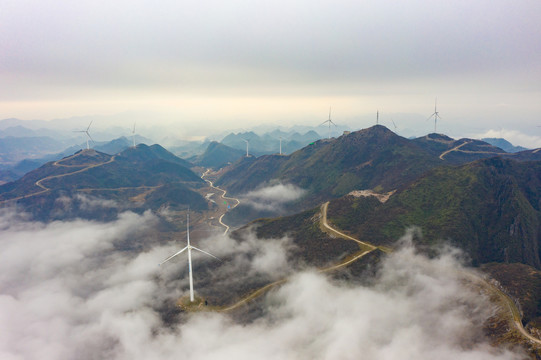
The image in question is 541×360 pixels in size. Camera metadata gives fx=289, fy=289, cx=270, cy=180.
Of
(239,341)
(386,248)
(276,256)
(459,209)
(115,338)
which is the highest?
(459,209)

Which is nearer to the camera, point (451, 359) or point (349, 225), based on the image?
point (451, 359)

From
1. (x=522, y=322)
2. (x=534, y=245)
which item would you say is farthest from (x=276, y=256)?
(x=534, y=245)

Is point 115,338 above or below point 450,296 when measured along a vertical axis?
below

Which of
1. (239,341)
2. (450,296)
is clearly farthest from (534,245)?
(239,341)

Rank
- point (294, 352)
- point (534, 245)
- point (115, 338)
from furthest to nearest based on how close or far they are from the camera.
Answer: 1. point (534, 245)
2. point (115, 338)
3. point (294, 352)

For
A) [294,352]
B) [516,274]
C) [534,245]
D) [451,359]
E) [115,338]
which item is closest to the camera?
[451,359]

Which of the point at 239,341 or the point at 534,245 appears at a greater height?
the point at 534,245

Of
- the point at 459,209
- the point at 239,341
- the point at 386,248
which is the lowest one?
the point at 239,341

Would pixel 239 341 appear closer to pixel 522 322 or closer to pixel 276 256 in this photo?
pixel 276 256

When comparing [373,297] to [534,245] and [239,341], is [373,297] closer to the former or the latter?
[239,341]
